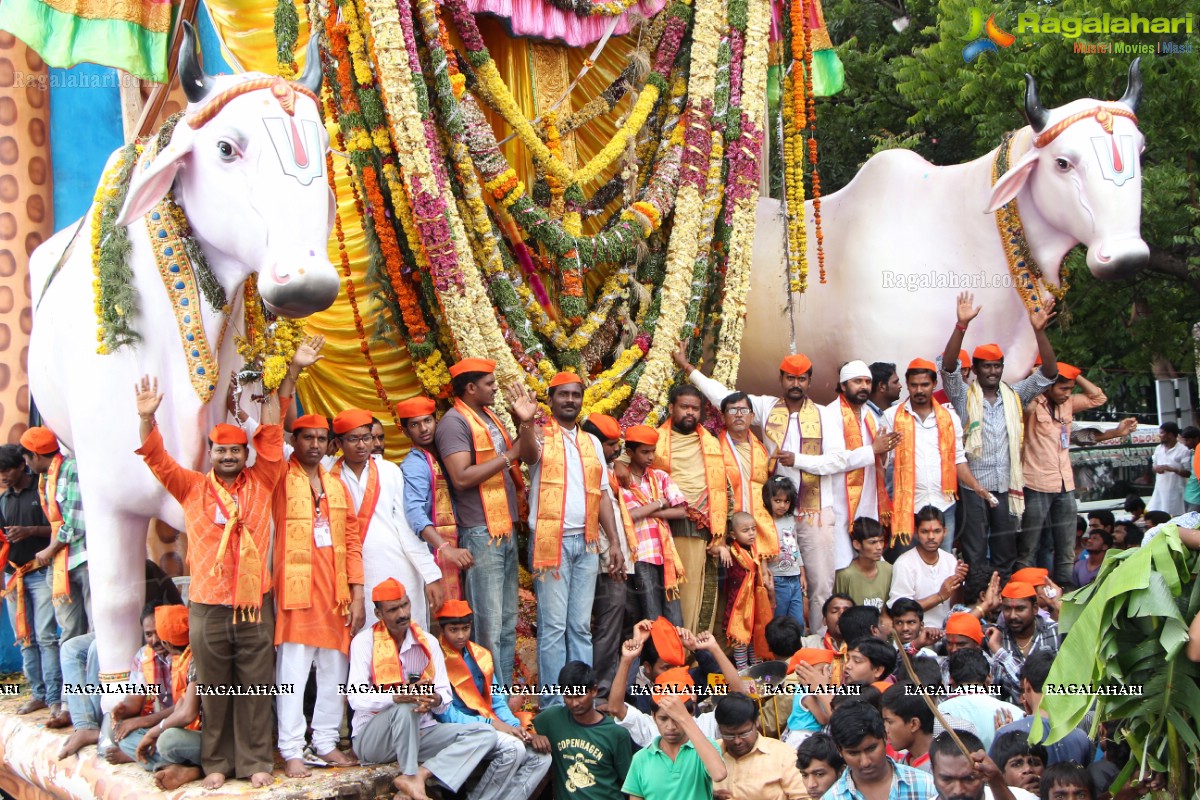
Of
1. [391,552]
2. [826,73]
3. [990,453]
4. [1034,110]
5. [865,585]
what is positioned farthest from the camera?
[826,73]

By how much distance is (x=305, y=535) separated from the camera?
5.72 metres

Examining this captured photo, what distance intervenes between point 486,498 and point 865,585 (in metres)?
1.86

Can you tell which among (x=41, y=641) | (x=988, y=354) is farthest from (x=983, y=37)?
(x=41, y=641)

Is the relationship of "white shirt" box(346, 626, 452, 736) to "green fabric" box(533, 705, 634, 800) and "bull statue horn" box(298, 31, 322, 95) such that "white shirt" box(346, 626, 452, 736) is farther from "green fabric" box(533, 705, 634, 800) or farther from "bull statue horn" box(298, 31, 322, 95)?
"bull statue horn" box(298, 31, 322, 95)

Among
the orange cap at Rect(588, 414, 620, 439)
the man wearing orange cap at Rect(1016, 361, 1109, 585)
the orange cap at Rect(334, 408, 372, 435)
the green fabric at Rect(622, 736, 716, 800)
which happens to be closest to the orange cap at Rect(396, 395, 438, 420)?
the orange cap at Rect(334, 408, 372, 435)

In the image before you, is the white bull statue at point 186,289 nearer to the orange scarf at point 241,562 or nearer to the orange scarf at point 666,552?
the orange scarf at point 241,562

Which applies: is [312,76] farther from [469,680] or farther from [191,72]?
[469,680]

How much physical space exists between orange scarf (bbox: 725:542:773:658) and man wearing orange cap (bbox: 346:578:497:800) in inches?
68.5

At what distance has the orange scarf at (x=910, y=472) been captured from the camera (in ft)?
24.2

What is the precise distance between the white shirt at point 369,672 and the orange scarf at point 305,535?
0.23m

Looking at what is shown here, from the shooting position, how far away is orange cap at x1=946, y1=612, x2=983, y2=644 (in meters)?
6.02

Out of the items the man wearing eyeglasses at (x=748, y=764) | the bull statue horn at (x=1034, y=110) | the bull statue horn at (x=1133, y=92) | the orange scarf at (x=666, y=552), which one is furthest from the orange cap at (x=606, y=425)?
the bull statue horn at (x=1133, y=92)

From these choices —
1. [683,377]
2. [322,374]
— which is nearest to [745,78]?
[683,377]

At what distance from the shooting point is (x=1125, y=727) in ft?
14.1
